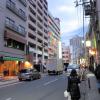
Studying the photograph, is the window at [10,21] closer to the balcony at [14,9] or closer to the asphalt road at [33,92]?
the balcony at [14,9]

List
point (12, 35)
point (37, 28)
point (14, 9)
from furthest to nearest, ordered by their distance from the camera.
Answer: point (37, 28), point (14, 9), point (12, 35)

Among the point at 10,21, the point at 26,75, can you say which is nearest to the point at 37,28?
the point at 10,21

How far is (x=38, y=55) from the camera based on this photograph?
355 feet

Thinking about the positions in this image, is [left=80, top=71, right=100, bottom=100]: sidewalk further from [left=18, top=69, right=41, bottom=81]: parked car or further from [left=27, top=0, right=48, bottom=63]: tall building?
[left=27, top=0, right=48, bottom=63]: tall building

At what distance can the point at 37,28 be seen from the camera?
352 ft

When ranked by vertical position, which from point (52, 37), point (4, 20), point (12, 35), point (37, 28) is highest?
point (52, 37)

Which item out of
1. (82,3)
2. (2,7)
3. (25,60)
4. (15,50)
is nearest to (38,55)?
→ (25,60)

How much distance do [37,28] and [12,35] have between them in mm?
49394

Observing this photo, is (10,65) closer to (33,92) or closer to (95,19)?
(95,19)

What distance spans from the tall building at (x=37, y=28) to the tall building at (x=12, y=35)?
20345 mm

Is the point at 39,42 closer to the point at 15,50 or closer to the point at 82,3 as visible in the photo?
the point at 15,50

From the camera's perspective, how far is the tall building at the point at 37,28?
308 feet

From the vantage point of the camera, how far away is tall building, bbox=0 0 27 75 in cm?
5438

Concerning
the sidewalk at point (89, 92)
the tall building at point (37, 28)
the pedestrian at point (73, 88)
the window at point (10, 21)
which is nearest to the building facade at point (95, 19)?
the sidewalk at point (89, 92)
